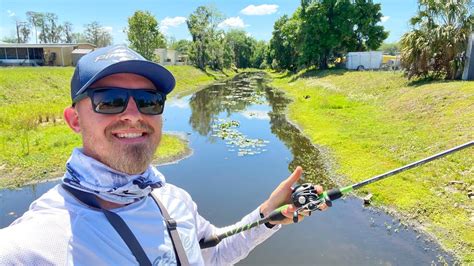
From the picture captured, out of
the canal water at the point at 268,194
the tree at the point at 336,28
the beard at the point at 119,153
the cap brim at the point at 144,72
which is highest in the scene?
the tree at the point at 336,28

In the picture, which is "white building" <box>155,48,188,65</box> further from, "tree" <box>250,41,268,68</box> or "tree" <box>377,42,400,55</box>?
"tree" <box>250,41,268,68</box>

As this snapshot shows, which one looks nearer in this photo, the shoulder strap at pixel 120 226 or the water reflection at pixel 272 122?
the shoulder strap at pixel 120 226

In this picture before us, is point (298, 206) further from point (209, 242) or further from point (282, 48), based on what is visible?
point (282, 48)

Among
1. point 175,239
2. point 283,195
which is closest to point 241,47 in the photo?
point 283,195

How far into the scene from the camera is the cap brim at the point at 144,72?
6.45 feet

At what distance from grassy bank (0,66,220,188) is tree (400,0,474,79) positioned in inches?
734

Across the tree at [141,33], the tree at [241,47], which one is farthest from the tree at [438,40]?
the tree at [241,47]

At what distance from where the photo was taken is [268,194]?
11039mm

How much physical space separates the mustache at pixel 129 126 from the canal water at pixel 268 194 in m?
6.15

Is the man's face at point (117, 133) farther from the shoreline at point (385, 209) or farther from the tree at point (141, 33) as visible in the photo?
the tree at point (141, 33)

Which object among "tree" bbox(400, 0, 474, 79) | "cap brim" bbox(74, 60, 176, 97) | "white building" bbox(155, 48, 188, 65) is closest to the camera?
"cap brim" bbox(74, 60, 176, 97)

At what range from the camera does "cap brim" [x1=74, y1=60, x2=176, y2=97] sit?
6.45ft

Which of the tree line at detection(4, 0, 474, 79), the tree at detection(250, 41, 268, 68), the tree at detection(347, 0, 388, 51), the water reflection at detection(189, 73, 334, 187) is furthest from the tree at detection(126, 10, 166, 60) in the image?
the tree at detection(250, 41, 268, 68)

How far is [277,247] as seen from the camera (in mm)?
8125
